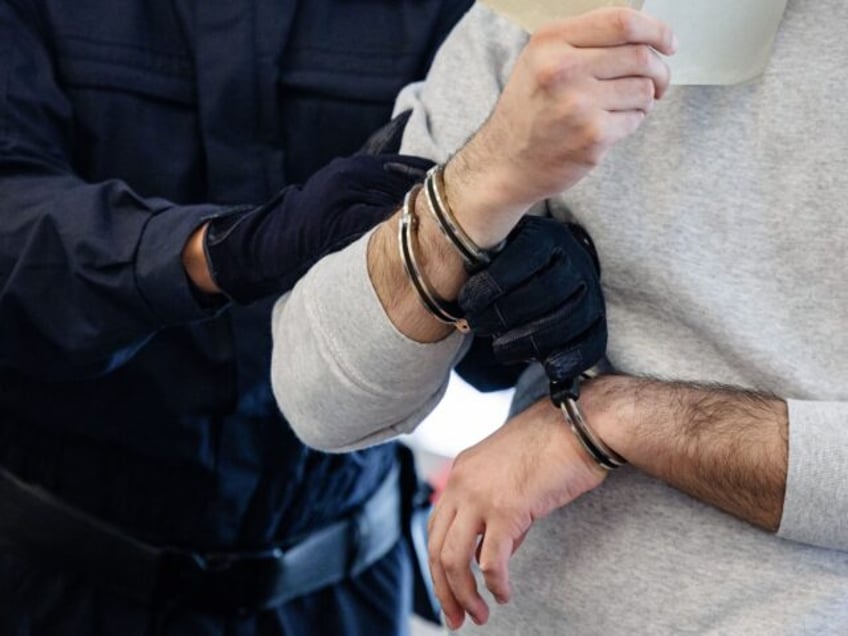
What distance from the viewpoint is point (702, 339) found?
3.38 feet

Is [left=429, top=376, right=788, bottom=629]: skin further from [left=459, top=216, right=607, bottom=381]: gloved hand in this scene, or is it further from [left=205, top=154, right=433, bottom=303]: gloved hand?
[left=205, top=154, right=433, bottom=303]: gloved hand

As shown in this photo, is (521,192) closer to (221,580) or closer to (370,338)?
(370,338)

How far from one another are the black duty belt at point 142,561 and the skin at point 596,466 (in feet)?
1.61

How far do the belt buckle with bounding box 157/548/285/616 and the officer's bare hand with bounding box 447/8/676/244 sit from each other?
2.34ft

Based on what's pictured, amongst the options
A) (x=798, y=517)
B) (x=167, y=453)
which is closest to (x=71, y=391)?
(x=167, y=453)

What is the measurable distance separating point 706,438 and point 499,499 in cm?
16

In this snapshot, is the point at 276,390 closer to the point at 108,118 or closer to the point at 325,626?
the point at 108,118

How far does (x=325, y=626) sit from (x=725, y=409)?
72 centimetres

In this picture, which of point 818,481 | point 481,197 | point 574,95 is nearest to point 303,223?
point 481,197

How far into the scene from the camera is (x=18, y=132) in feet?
4.35

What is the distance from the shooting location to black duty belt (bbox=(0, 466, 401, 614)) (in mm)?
1471

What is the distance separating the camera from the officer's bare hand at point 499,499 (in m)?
1.01

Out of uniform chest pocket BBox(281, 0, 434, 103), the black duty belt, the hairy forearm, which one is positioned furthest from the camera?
the black duty belt

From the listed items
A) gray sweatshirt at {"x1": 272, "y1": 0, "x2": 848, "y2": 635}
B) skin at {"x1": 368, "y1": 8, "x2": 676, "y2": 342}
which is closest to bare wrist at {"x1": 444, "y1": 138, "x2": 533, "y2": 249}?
skin at {"x1": 368, "y1": 8, "x2": 676, "y2": 342}
